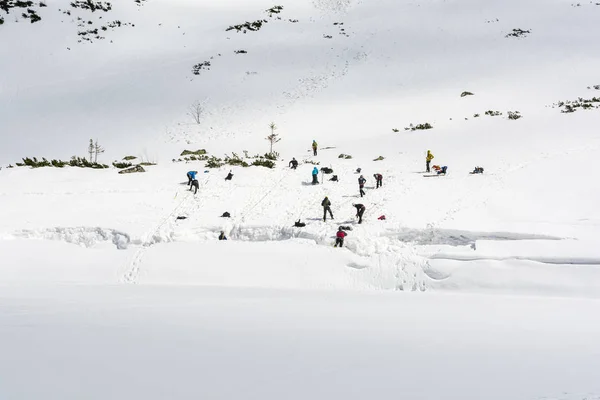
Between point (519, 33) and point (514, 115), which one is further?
point (519, 33)

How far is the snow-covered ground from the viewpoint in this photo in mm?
4863

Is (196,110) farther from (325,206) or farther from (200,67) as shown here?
(325,206)

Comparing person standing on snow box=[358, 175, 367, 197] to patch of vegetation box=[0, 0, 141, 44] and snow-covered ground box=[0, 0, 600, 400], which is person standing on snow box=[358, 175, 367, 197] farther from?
patch of vegetation box=[0, 0, 141, 44]

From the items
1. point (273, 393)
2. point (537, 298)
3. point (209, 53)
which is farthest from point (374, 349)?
point (209, 53)

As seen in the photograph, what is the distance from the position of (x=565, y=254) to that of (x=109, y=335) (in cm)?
1106

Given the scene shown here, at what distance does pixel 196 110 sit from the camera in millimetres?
37812

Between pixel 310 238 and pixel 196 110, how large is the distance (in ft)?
92.8

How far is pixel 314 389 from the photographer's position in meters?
4.34

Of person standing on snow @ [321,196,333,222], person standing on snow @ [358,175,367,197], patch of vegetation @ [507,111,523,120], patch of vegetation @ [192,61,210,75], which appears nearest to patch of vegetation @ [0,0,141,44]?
patch of vegetation @ [192,61,210,75]

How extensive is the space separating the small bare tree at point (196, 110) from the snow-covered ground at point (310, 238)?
90 cm

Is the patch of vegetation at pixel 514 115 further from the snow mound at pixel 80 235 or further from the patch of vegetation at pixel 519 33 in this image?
the snow mound at pixel 80 235

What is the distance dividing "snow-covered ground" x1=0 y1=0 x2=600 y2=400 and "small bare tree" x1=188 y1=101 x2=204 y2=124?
2.95 ft

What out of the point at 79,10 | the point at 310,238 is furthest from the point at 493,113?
the point at 79,10

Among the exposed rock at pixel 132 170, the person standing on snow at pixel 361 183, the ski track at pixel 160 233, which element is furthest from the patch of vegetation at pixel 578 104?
the exposed rock at pixel 132 170
